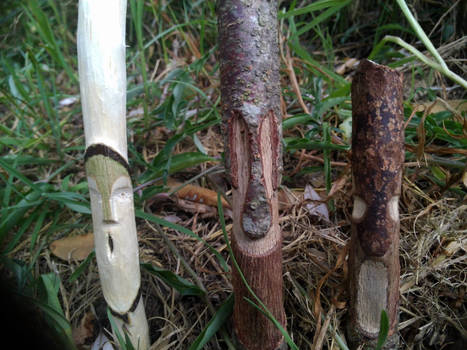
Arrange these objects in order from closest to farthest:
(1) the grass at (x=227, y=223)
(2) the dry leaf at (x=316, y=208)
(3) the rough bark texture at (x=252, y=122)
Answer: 1. (3) the rough bark texture at (x=252, y=122)
2. (1) the grass at (x=227, y=223)
3. (2) the dry leaf at (x=316, y=208)

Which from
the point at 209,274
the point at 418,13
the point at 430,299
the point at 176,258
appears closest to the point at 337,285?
the point at 430,299

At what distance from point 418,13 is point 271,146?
1.26 metres

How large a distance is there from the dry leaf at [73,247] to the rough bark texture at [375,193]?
0.75 m

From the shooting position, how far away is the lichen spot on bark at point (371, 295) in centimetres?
74

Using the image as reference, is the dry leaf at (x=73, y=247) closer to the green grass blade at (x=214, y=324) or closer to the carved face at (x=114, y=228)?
the carved face at (x=114, y=228)

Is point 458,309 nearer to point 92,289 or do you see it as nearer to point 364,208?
point 364,208

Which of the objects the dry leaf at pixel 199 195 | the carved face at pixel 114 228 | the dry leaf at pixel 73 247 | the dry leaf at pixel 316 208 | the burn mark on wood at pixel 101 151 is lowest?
the dry leaf at pixel 73 247

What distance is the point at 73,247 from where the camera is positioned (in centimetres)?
109

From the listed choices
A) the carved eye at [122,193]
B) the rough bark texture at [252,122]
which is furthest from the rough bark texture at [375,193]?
the carved eye at [122,193]

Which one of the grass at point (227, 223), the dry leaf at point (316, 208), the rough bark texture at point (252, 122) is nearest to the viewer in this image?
the rough bark texture at point (252, 122)

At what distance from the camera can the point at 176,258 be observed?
1051 millimetres

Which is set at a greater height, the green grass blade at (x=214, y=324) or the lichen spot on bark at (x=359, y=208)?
the lichen spot on bark at (x=359, y=208)

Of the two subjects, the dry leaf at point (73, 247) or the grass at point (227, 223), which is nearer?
the grass at point (227, 223)

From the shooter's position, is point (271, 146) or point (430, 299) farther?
point (430, 299)
